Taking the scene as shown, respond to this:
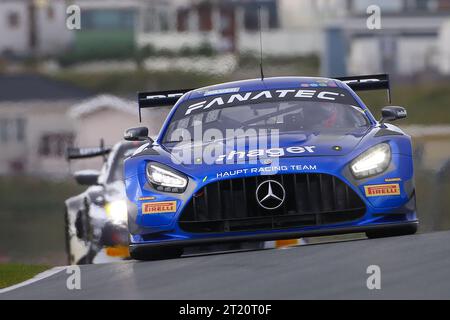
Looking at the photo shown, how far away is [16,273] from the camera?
11.7 metres

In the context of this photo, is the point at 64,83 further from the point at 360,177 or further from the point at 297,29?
the point at 360,177

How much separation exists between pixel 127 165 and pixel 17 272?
61.9 inches

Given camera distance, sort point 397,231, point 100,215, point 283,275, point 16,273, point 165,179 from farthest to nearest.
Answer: point 100,215 < point 16,273 < point 397,231 < point 165,179 < point 283,275

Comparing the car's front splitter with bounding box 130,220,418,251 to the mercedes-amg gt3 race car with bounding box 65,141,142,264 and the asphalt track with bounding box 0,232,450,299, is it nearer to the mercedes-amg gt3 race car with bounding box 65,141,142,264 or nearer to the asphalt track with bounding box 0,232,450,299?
the asphalt track with bounding box 0,232,450,299

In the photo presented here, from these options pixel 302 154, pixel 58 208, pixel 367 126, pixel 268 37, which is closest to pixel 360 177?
pixel 302 154

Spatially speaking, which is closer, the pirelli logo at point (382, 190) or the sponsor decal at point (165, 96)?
→ the pirelli logo at point (382, 190)

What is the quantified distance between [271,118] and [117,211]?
2288 millimetres

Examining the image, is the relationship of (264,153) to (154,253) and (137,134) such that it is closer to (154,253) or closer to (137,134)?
(154,253)

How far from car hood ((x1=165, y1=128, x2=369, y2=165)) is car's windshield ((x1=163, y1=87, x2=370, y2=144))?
471mm

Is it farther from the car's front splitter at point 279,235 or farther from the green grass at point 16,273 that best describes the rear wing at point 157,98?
the car's front splitter at point 279,235

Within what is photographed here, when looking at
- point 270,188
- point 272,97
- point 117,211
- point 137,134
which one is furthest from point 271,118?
point 117,211

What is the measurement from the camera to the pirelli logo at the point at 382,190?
Answer: 10367mm

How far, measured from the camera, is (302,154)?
34.0 ft

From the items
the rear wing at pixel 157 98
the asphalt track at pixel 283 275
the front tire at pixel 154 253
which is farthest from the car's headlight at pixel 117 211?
the asphalt track at pixel 283 275
